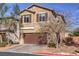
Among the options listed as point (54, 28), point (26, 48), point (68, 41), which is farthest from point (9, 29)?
point (68, 41)

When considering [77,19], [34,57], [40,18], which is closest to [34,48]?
[34,57]

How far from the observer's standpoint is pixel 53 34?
6223 mm

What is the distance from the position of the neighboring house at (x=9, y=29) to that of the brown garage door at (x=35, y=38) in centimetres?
22

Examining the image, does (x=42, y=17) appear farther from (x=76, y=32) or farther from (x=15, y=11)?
(x=76, y=32)

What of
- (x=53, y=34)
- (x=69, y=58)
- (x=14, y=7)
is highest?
(x=14, y=7)

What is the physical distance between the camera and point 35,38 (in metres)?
6.27

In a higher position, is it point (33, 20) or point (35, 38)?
point (33, 20)

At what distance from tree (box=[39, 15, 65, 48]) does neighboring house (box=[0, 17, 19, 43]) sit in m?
0.56

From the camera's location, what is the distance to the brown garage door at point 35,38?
20.4ft

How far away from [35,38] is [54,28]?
0.48m

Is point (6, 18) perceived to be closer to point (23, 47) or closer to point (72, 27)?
point (23, 47)

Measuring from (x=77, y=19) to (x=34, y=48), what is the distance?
1.13 m

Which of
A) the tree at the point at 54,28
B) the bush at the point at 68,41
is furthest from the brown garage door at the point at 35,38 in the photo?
the bush at the point at 68,41

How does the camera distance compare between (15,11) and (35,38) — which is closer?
(15,11)
